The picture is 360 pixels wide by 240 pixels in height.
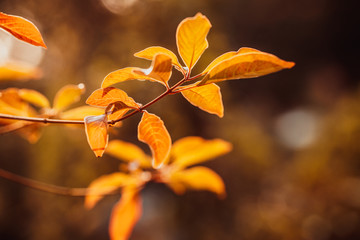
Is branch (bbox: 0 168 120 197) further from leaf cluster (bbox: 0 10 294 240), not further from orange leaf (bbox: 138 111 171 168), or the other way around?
orange leaf (bbox: 138 111 171 168)

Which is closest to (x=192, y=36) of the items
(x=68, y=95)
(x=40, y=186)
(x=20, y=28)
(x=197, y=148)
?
(x=20, y=28)

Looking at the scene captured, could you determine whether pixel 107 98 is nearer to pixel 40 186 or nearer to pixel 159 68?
pixel 159 68

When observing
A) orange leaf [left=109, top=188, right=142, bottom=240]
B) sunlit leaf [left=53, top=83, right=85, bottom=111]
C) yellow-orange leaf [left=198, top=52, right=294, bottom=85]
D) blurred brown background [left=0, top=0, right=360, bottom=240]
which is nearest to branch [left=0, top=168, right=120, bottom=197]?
orange leaf [left=109, top=188, right=142, bottom=240]

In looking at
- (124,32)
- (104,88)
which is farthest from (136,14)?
(104,88)

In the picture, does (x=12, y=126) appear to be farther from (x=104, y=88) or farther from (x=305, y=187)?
(x=305, y=187)

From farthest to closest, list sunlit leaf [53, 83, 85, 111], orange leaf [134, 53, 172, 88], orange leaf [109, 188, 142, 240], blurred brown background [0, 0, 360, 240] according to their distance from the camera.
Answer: blurred brown background [0, 0, 360, 240] < orange leaf [109, 188, 142, 240] < sunlit leaf [53, 83, 85, 111] < orange leaf [134, 53, 172, 88]

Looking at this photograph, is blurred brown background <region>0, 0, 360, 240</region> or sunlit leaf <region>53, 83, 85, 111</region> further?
blurred brown background <region>0, 0, 360, 240</region>
